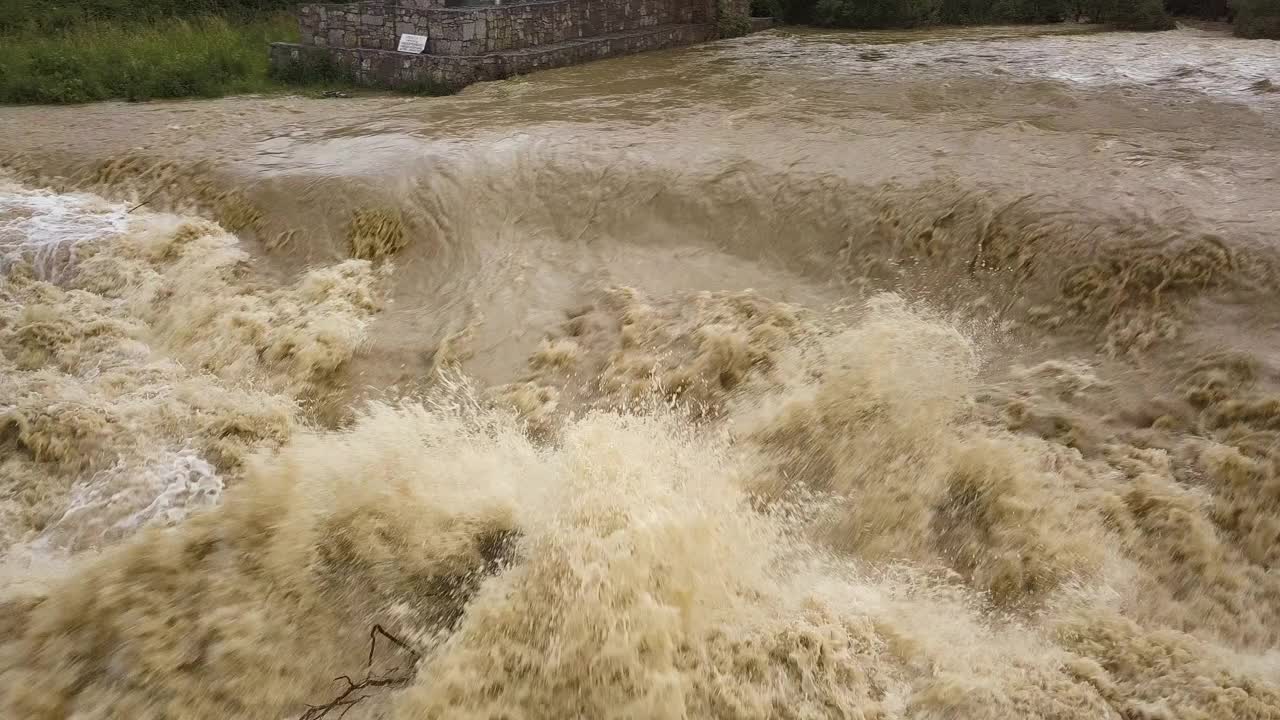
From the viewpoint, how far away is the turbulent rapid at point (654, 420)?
2967 millimetres

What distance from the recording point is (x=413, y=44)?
9.55 meters

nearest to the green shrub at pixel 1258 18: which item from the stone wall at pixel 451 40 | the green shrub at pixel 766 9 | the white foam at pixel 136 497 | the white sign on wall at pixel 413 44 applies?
the green shrub at pixel 766 9

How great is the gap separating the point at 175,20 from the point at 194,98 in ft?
10.4

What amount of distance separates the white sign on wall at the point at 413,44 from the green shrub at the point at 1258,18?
9556 mm

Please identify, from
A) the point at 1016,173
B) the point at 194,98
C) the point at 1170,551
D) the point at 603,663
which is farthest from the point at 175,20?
the point at 1170,551

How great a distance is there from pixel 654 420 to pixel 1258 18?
9.99 m

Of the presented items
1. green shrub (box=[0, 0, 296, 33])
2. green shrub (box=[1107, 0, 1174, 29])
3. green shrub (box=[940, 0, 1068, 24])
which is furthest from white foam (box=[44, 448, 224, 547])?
green shrub (box=[940, 0, 1068, 24])

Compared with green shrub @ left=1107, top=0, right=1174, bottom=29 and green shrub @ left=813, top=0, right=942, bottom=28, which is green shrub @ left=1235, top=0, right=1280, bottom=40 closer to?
green shrub @ left=1107, top=0, right=1174, bottom=29

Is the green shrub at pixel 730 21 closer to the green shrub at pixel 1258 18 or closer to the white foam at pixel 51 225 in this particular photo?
the green shrub at pixel 1258 18

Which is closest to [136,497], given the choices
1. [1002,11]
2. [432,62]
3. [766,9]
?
[432,62]

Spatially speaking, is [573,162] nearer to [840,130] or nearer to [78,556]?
[840,130]

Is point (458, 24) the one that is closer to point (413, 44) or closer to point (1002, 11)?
point (413, 44)

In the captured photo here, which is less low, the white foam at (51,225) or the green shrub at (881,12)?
the green shrub at (881,12)

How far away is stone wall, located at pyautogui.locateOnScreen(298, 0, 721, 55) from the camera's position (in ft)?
30.9
